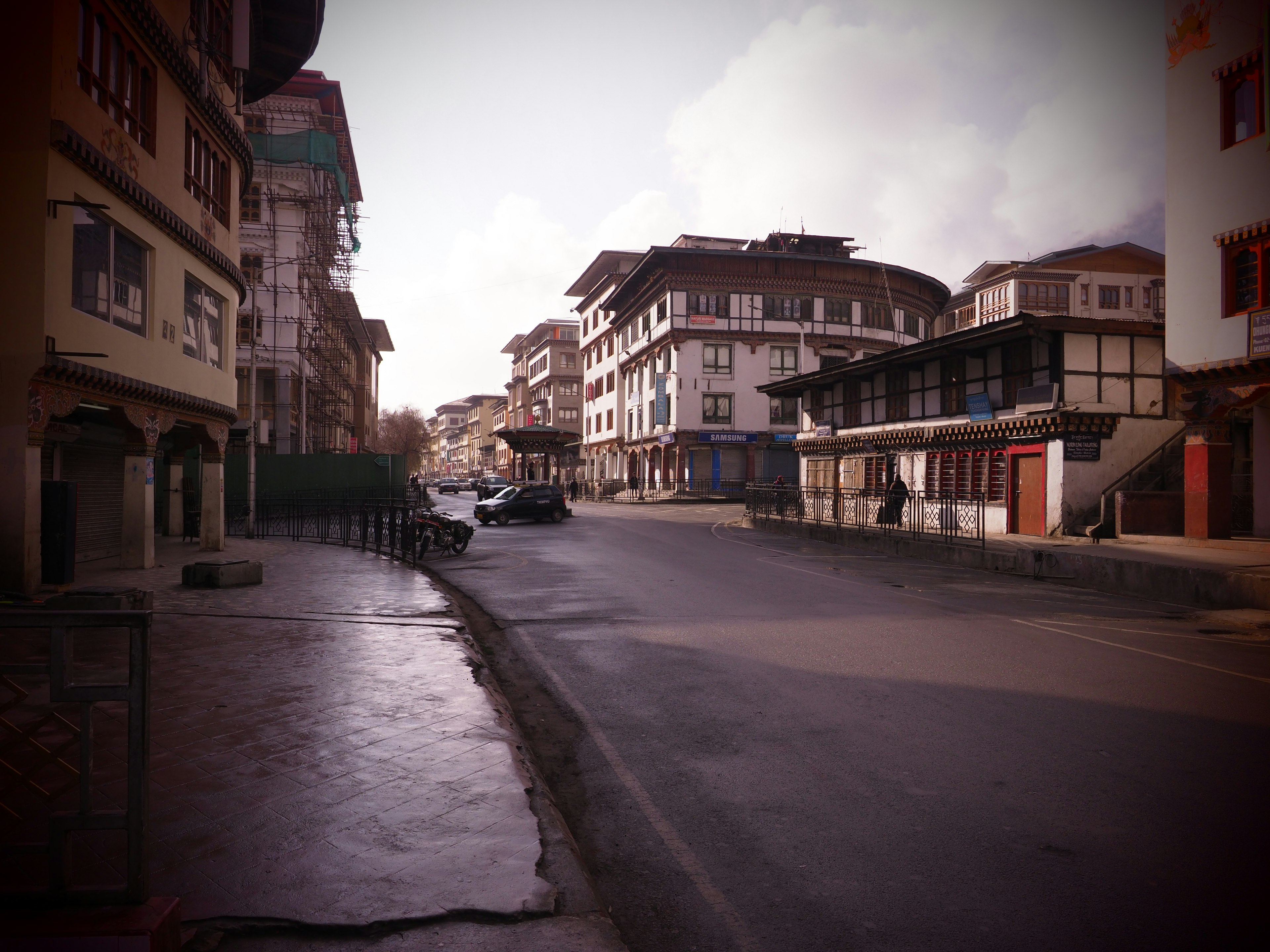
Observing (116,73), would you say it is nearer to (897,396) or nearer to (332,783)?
(332,783)

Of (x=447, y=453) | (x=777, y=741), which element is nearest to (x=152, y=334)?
(x=777, y=741)

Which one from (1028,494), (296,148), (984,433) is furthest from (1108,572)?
(296,148)

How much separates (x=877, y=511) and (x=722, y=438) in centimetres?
2629

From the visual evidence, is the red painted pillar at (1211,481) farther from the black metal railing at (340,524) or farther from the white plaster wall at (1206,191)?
the black metal railing at (340,524)

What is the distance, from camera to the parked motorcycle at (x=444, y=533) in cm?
1977

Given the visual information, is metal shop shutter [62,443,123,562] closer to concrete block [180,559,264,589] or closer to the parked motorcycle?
concrete block [180,559,264,589]

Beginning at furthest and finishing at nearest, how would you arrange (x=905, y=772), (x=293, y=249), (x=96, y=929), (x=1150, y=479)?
1. (x=293, y=249)
2. (x=1150, y=479)
3. (x=905, y=772)
4. (x=96, y=929)

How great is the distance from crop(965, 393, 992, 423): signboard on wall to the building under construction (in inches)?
1141

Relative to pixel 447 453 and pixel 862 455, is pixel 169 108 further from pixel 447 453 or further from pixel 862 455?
pixel 447 453

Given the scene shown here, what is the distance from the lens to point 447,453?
7101 inches

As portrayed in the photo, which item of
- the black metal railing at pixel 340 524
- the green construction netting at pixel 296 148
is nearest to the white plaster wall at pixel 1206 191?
the black metal railing at pixel 340 524

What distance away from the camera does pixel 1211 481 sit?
19000mm

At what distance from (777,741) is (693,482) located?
46.6 m

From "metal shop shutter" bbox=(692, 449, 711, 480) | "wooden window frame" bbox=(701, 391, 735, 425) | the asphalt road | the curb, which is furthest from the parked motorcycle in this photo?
"wooden window frame" bbox=(701, 391, 735, 425)
